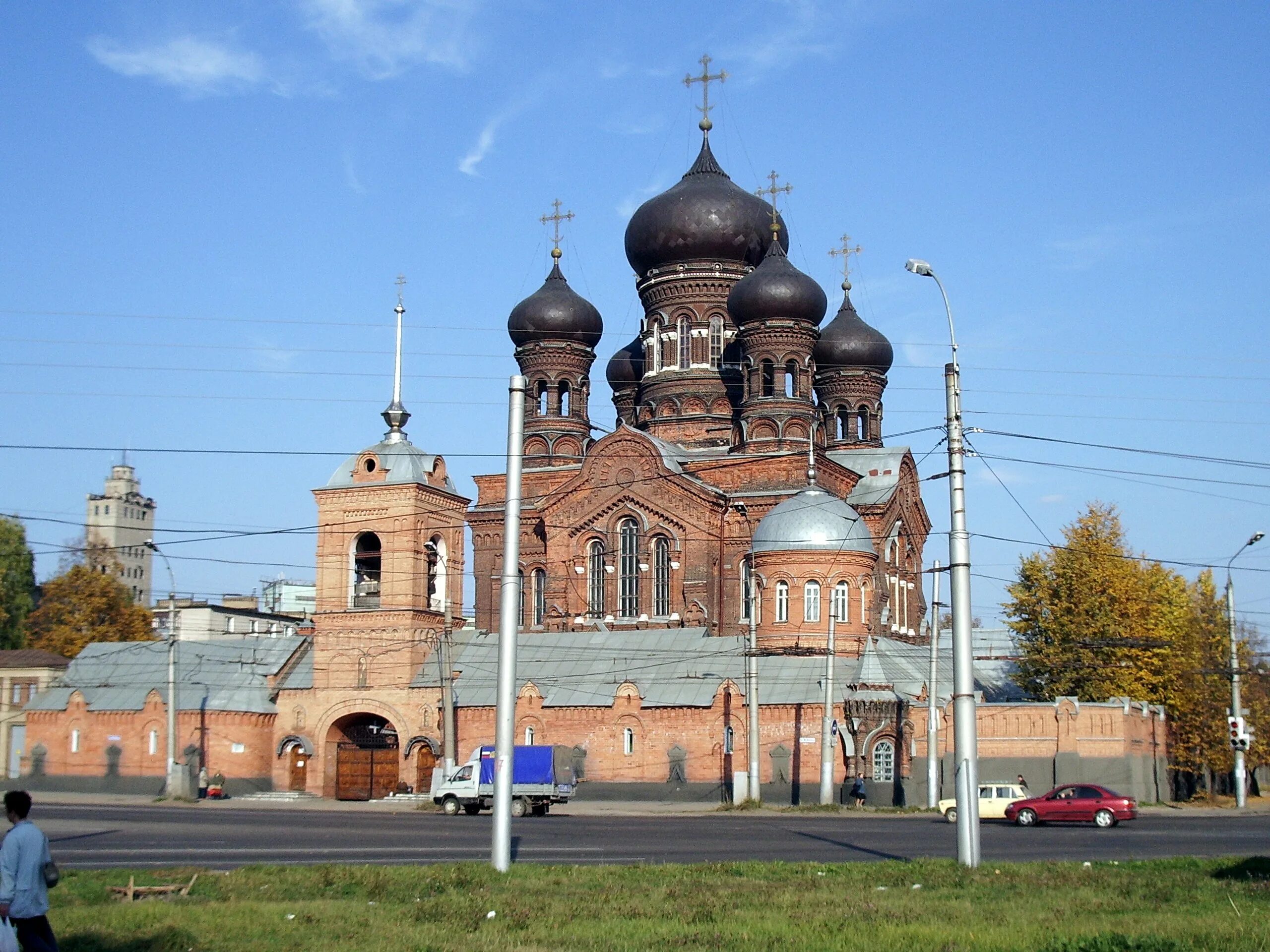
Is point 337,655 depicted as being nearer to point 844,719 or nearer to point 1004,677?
point 844,719

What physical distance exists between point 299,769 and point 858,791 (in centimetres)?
Answer: 1852

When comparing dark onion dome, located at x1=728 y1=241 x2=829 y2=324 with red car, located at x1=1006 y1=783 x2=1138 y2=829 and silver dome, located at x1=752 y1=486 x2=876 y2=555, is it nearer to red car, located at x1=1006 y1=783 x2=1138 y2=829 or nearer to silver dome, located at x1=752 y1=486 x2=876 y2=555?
silver dome, located at x1=752 y1=486 x2=876 y2=555

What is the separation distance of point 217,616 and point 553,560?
36.0 m

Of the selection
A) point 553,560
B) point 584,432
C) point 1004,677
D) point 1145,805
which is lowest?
point 1145,805

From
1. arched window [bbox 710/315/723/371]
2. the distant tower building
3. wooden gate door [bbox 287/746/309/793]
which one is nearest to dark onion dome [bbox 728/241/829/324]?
arched window [bbox 710/315/723/371]

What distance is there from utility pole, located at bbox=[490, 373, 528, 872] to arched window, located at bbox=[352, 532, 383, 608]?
94.0ft

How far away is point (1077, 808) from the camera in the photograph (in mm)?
31594

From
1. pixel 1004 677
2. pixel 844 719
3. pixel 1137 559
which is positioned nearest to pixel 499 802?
pixel 844 719

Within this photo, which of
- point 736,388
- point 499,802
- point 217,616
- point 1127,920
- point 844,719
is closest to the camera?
point 1127,920

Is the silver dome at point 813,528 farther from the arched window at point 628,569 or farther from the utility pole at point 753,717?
the utility pole at point 753,717

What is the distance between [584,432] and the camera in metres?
57.6

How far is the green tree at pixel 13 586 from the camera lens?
246 feet

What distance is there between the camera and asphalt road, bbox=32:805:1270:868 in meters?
21.2

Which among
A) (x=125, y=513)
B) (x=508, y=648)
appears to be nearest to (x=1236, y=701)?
(x=508, y=648)
